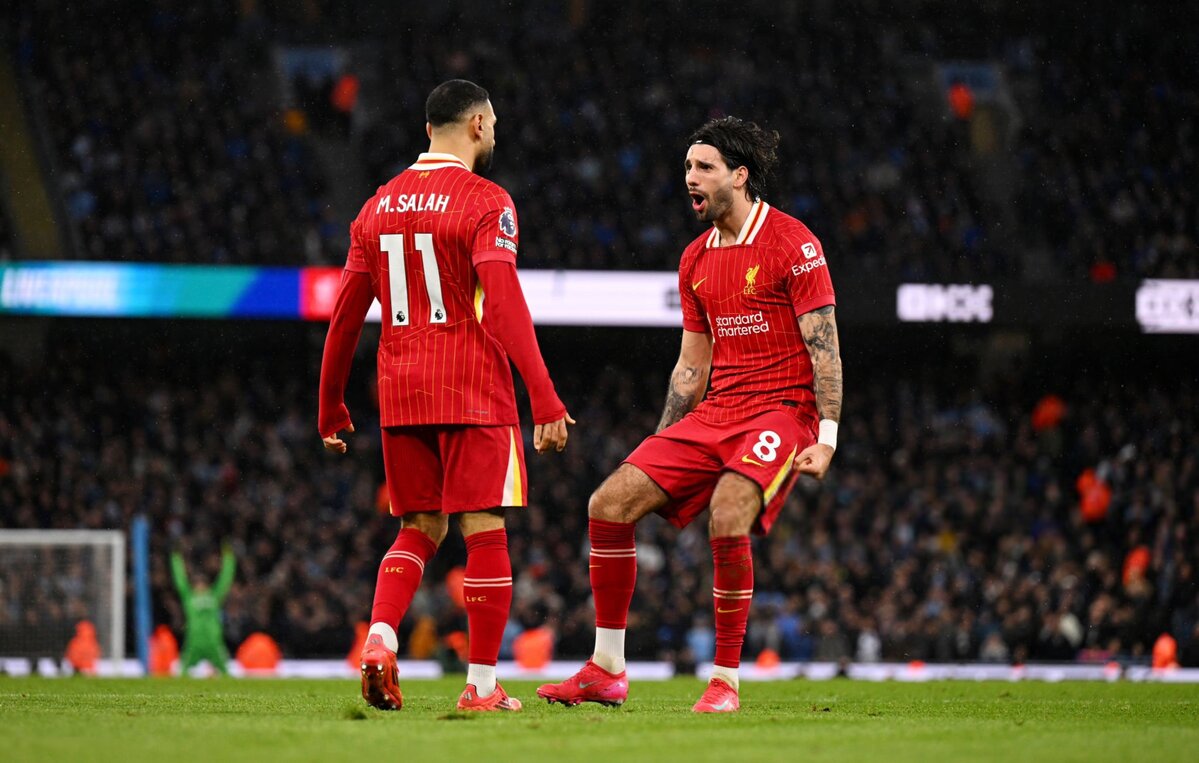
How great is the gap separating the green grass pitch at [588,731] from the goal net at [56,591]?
9.70 m

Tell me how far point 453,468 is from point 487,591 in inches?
18.4

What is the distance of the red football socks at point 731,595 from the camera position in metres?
5.67

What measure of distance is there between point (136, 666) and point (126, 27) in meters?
12.1

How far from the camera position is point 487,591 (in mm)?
5590

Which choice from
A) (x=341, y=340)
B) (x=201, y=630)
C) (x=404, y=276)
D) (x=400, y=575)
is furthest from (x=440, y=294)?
(x=201, y=630)

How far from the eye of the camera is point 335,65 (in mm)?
26734

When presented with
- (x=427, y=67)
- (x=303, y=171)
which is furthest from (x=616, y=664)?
(x=427, y=67)

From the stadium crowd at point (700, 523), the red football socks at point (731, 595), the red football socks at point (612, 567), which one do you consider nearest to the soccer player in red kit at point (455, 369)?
the red football socks at point (612, 567)

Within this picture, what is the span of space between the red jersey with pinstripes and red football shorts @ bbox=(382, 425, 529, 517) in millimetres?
72

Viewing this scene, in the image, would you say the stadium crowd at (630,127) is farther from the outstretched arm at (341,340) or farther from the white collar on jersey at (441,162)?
the white collar on jersey at (441,162)

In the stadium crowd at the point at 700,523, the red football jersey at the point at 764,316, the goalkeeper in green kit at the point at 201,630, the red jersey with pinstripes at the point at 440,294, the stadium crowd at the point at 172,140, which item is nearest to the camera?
the red jersey with pinstripes at the point at 440,294

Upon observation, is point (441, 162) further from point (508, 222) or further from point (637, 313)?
point (637, 313)

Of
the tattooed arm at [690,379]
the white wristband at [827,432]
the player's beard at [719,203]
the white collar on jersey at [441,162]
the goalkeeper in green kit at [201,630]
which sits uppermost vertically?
the white collar on jersey at [441,162]

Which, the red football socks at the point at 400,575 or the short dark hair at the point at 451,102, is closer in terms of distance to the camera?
the red football socks at the point at 400,575
